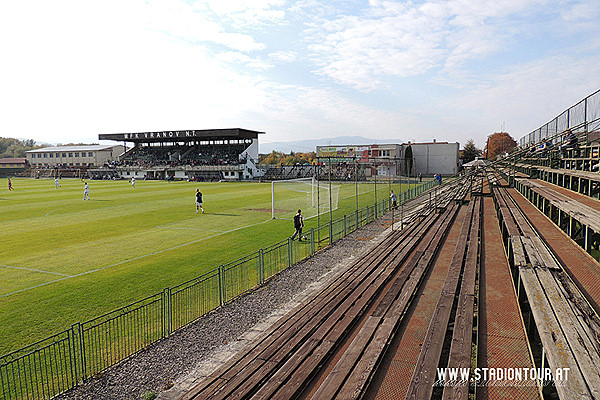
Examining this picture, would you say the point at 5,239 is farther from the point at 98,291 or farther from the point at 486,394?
the point at 486,394

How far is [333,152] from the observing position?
240 ft

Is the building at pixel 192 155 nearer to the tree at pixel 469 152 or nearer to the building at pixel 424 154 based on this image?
the building at pixel 424 154

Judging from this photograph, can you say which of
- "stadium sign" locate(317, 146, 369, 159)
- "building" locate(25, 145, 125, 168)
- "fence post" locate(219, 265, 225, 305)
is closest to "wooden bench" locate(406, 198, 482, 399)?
"fence post" locate(219, 265, 225, 305)

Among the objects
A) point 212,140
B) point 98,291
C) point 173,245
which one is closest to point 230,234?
point 173,245

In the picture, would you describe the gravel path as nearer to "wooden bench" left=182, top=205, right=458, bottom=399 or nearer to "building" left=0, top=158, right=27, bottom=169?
"wooden bench" left=182, top=205, right=458, bottom=399

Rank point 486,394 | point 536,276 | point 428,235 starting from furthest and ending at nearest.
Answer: point 428,235
point 536,276
point 486,394

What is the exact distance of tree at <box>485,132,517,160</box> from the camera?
89.7 meters

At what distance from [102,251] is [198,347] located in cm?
1068

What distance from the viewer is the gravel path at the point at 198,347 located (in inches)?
258

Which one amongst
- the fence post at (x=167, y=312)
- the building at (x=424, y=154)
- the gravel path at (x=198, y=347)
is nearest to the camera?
the gravel path at (x=198, y=347)

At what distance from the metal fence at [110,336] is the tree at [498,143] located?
296 feet

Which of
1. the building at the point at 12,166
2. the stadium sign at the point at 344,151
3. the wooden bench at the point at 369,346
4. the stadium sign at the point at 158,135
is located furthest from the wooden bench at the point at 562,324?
the building at the point at 12,166

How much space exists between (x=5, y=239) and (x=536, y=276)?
905 inches

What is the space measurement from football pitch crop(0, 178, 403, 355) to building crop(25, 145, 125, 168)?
7239cm
